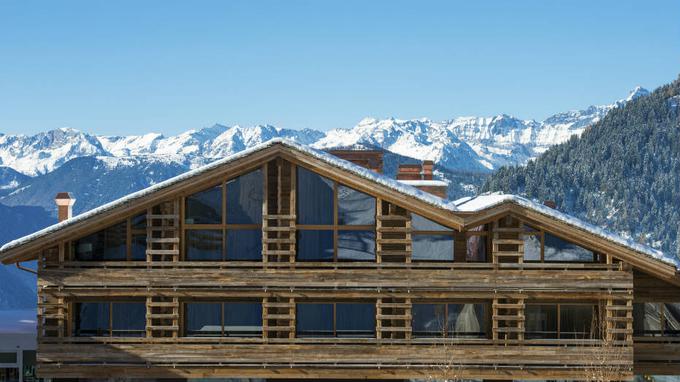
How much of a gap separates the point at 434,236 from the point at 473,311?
8.67ft

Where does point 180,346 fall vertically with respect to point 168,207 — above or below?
below

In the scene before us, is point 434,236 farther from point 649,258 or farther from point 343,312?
point 649,258

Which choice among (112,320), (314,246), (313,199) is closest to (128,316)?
(112,320)

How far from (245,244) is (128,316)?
4273mm

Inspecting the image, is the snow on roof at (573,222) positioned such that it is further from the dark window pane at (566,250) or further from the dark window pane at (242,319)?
the dark window pane at (242,319)

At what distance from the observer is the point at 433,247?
105 feet

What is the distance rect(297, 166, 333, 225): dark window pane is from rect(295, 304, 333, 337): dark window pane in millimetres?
2687

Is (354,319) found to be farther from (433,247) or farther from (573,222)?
(573,222)

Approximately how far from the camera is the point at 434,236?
31.9 metres

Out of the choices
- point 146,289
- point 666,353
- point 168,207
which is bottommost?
point 666,353

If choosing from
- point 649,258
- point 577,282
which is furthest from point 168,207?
point 649,258

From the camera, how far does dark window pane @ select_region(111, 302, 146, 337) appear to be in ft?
104

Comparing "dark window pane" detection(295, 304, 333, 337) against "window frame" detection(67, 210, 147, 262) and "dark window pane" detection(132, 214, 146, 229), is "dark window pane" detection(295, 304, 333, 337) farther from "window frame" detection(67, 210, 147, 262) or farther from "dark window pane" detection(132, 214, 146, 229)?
"dark window pane" detection(132, 214, 146, 229)

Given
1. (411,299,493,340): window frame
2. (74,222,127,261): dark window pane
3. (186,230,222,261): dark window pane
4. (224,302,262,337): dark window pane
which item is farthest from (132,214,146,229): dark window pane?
(411,299,493,340): window frame
